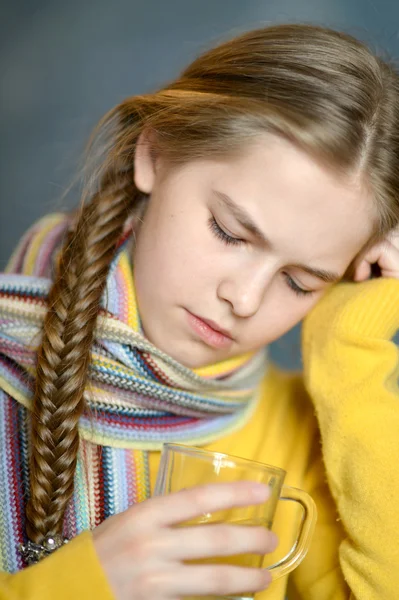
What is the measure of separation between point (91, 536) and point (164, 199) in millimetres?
432

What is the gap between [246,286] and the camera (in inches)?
37.1

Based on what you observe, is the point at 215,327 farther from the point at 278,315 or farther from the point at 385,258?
the point at 385,258

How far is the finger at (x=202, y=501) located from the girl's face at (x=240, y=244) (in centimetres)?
27

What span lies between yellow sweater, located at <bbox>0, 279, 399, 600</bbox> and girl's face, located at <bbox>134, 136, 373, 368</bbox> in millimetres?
97

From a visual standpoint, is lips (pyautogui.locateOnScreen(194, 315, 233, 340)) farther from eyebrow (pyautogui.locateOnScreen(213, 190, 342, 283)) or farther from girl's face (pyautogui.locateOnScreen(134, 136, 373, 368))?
eyebrow (pyautogui.locateOnScreen(213, 190, 342, 283))

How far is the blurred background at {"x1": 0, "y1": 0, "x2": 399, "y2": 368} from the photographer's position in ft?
5.22

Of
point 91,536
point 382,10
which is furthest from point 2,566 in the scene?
point 382,10

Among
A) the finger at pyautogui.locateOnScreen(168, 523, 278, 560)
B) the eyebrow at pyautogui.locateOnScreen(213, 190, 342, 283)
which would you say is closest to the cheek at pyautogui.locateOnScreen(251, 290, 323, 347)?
the eyebrow at pyautogui.locateOnScreen(213, 190, 342, 283)

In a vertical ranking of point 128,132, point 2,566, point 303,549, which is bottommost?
point 2,566

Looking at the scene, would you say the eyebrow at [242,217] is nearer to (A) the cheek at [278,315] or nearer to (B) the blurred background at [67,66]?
(A) the cheek at [278,315]

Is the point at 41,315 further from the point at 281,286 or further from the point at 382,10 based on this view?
the point at 382,10

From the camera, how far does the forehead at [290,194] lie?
3.02 ft

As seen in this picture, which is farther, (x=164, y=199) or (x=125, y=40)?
(x=125, y=40)

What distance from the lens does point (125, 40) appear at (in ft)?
5.25
